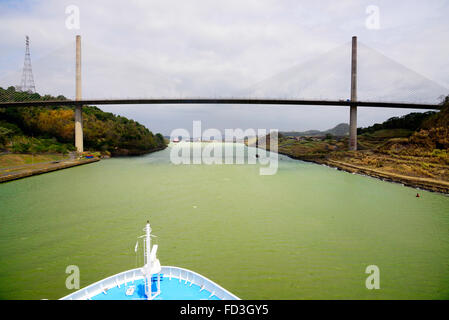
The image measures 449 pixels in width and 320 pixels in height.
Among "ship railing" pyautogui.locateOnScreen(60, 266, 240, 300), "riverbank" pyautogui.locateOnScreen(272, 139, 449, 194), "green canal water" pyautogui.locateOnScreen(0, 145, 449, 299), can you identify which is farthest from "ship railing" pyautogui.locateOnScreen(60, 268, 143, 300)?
"riverbank" pyautogui.locateOnScreen(272, 139, 449, 194)

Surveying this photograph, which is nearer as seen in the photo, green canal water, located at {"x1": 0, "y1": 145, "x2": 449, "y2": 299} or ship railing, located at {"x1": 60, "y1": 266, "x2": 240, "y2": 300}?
ship railing, located at {"x1": 60, "y1": 266, "x2": 240, "y2": 300}

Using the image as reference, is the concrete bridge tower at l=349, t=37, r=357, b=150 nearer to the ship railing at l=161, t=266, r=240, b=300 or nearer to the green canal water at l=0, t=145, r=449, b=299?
the green canal water at l=0, t=145, r=449, b=299

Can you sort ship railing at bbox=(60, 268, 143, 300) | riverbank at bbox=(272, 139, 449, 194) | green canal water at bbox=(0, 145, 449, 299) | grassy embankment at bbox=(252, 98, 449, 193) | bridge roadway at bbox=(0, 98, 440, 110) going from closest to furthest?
ship railing at bbox=(60, 268, 143, 300)
green canal water at bbox=(0, 145, 449, 299)
riverbank at bbox=(272, 139, 449, 194)
grassy embankment at bbox=(252, 98, 449, 193)
bridge roadway at bbox=(0, 98, 440, 110)

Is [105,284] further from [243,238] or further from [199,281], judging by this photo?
[243,238]

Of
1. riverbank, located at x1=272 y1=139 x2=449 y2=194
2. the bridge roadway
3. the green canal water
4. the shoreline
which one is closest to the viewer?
the green canal water

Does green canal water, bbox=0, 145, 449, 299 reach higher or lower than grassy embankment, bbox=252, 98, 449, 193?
lower

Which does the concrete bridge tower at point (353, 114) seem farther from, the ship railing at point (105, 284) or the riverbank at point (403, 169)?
the ship railing at point (105, 284)
